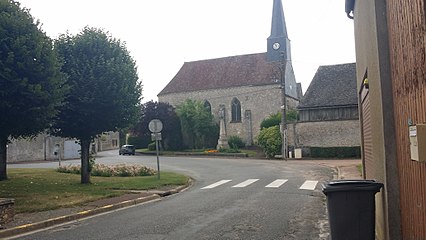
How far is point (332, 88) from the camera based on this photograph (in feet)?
128

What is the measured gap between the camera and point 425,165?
12.9 ft

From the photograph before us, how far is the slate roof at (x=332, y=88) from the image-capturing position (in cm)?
3778

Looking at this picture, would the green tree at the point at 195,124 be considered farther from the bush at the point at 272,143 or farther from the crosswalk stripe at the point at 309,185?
the crosswalk stripe at the point at 309,185

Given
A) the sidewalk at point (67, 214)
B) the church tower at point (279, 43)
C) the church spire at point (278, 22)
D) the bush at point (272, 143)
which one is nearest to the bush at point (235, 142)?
the church tower at point (279, 43)

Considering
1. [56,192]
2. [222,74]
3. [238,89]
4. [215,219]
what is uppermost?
[222,74]

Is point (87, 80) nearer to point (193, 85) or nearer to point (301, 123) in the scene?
point (301, 123)

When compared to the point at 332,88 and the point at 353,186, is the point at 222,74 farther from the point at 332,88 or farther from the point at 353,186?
the point at 353,186

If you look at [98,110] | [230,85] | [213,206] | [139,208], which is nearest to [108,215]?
[139,208]

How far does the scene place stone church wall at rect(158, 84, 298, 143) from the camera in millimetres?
54188

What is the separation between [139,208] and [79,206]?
164cm

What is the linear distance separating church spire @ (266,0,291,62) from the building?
5176 cm

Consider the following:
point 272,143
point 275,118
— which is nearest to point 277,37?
point 275,118

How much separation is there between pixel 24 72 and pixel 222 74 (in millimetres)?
46253

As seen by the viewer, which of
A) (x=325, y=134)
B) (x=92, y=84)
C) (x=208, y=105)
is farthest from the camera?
(x=208, y=105)
